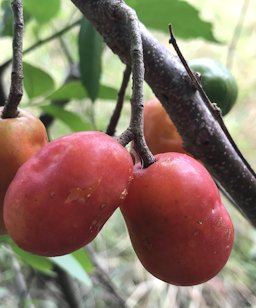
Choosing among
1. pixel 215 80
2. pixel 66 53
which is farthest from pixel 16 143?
pixel 66 53

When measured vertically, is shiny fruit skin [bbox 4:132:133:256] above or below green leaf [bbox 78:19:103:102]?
above

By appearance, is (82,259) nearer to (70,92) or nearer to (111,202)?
(70,92)

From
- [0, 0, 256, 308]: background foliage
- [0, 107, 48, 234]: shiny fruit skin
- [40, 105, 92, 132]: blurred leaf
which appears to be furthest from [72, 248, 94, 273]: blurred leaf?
[0, 107, 48, 234]: shiny fruit skin

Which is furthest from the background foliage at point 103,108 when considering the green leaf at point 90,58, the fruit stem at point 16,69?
the fruit stem at point 16,69

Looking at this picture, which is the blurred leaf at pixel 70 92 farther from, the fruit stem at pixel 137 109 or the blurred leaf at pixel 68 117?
the fruit stem at pixel 137 109

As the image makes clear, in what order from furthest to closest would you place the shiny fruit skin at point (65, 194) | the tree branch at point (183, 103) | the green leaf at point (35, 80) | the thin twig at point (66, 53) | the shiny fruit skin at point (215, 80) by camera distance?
the thin twig at point (66, 53) < the green leaf at point (35, 80) < the shiny fruit skin at point (215, 80) < the tree branch at point (183, 103) < the shiny fruit skin at point (65, 194)

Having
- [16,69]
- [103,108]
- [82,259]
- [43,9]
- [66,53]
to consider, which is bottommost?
[103,108]

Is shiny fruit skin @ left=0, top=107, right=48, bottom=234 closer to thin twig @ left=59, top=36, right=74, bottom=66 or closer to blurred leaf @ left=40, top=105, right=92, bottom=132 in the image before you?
blurred leaf @ left=40, top=105, right=92, bottom=132
